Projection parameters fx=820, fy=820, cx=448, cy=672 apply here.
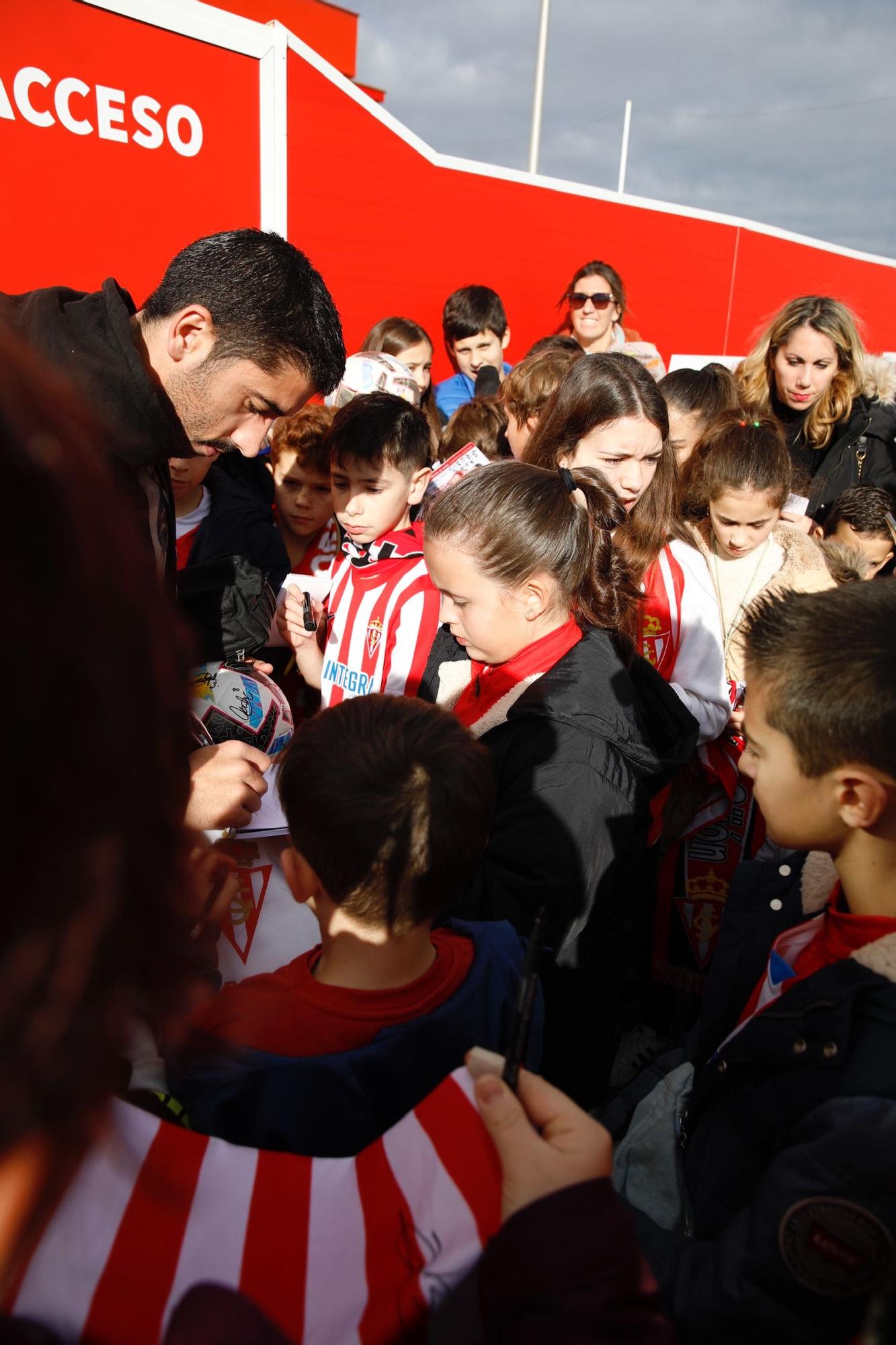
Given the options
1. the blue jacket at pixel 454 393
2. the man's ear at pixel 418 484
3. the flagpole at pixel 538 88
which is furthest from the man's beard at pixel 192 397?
the flagpole at pixel 538 88

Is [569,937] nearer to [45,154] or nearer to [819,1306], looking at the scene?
[819,1306]

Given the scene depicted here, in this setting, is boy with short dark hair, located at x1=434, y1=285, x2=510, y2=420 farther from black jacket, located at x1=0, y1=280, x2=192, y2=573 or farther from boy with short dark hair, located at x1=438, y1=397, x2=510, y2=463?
black jacket, located at x1=0, y1=280, x2=192, y2=573

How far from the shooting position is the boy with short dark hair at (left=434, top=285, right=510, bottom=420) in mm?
5336

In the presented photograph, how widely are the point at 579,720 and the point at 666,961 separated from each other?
1.39 meters

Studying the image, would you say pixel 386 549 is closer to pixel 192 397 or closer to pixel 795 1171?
pixel 192 397

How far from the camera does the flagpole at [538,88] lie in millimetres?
13648

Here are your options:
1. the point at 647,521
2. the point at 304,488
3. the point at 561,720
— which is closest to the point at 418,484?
the point at 304,488

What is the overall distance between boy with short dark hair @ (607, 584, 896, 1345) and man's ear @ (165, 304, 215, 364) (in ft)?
4.96

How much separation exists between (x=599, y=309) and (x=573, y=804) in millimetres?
4671

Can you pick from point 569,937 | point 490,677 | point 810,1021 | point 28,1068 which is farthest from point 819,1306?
point 490,677

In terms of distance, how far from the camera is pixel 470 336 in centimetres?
537

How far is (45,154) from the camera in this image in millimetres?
4195

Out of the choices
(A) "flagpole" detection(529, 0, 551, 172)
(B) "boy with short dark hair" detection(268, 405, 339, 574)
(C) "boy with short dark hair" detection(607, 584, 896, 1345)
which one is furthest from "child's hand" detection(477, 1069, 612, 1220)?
(A) "flagpole" detection(529, 0, 551, 172)

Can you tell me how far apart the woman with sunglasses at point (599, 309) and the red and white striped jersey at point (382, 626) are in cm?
328
